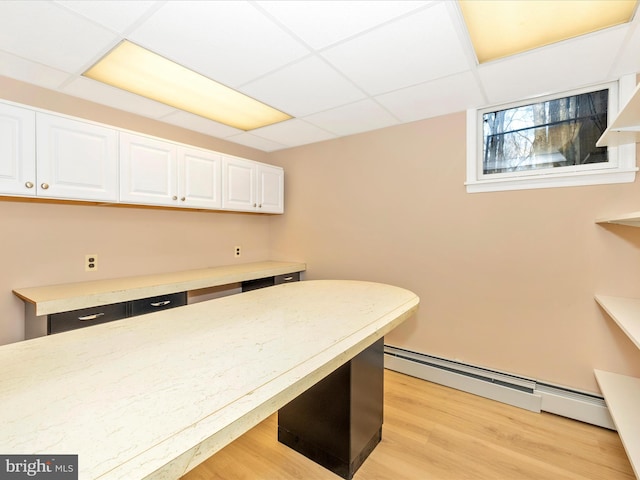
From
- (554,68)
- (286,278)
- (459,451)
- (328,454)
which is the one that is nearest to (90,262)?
(286,278)

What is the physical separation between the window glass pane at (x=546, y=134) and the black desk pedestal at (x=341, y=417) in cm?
188

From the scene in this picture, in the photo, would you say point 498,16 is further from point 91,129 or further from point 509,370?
point 91,129

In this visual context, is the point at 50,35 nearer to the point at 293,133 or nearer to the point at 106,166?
the point at 106,166

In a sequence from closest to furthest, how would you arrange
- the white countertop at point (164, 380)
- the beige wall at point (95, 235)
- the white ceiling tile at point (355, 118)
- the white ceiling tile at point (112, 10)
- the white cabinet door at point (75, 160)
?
the white countertop at point (164, 380), the white ceiling tile at point (112, 10), the white cabinet door at point (75, 160), the beige wall at point (95, 235), the white ceiling tile at point (355, 118)

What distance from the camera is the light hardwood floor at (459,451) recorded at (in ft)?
5.39

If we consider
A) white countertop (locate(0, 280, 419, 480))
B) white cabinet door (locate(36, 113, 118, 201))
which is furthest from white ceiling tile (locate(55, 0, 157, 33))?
white countertop (locate(0, 280, 419, 480))

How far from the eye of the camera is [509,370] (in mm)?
2393

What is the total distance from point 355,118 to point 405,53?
3.20ft

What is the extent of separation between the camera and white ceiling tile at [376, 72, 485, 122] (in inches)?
82.8

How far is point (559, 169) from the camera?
224cm

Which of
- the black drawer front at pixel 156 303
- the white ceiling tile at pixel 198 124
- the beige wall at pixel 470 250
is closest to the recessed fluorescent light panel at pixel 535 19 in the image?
the beige wall at pixel 470 250

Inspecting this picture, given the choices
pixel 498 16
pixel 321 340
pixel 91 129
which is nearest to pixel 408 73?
pixel 498 16

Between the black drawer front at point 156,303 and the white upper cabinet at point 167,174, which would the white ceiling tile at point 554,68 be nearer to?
the white upper cabinet at point 167,174

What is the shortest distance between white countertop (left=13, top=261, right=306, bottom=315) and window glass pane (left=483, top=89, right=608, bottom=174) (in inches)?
94.5
